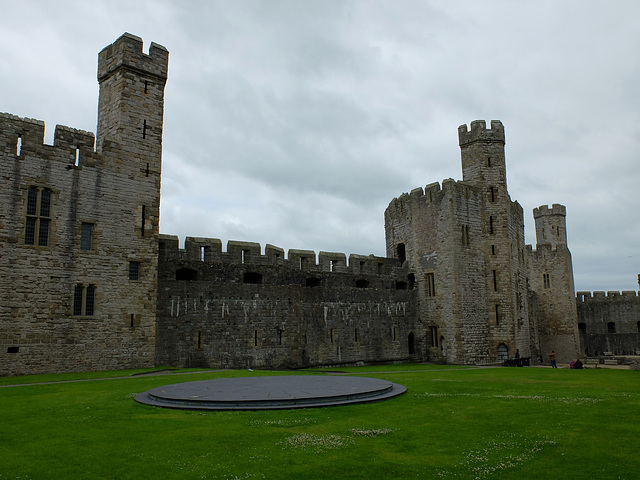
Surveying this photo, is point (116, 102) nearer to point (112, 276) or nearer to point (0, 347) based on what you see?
point (112, 276)

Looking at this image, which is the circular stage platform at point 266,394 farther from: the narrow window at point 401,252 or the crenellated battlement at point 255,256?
the narrow window at point 401,252

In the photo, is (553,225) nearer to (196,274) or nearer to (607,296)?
(607,296)

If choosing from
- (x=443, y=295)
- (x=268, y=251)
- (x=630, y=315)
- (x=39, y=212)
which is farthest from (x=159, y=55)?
(x=630, y=315)

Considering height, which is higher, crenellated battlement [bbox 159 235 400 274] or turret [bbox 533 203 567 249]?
turret [bbox 533 203 567 249]

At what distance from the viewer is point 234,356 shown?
26.8 metres

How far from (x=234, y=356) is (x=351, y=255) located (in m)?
10.9

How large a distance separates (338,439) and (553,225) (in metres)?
47.5

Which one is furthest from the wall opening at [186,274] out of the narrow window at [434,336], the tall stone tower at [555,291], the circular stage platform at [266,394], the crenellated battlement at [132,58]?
the tall stone tower at [555,291]

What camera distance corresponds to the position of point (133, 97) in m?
24.7

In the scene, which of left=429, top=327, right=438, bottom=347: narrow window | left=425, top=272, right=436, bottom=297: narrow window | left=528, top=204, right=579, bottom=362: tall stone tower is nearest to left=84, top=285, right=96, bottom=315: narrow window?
left=425, top=272, right=436, bottom=297: narrow window

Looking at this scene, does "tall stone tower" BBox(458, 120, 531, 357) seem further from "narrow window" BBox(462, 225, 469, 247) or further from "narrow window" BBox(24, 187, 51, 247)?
"narrow window" BBox(24, 187, 51, 247)

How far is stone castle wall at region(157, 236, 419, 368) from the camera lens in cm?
2581

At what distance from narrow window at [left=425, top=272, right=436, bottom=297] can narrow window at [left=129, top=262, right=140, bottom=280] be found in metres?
19.5

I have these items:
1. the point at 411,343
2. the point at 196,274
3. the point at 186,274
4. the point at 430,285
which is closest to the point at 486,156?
the point at 430,285
